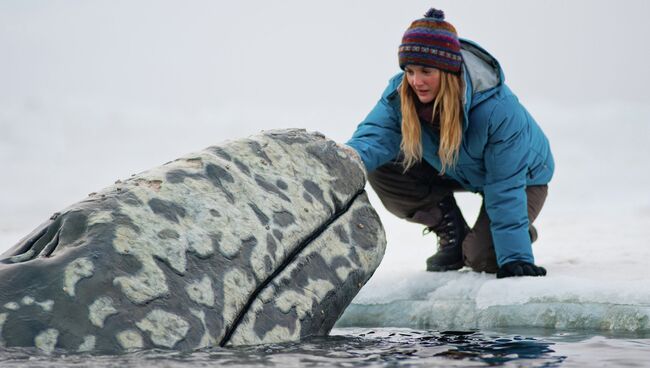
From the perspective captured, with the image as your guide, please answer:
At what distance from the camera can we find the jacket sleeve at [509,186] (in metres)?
4.31

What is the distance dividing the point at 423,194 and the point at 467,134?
0.78 metres

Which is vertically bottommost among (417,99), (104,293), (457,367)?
(457,367)

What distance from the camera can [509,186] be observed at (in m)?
4.37

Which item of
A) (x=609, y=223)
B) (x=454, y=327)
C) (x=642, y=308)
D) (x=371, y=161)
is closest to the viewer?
(x=642, y=308)

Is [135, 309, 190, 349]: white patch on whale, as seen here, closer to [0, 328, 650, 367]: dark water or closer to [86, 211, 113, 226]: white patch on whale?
[0, 328, 650, 367]: dark water

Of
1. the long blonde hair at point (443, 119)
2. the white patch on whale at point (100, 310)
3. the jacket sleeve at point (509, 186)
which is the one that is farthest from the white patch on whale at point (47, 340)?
Result: the jacket sleeve at point (509, 186)

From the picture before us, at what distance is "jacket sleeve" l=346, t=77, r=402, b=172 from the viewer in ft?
14.1

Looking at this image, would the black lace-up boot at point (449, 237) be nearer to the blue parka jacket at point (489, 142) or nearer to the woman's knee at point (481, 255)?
the woman's knee at point (481, 255)

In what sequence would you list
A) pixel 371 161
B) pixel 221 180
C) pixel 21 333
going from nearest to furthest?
pixel 21 333, pixel 221 180, pixel 371 161

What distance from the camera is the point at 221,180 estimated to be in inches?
Result: 131

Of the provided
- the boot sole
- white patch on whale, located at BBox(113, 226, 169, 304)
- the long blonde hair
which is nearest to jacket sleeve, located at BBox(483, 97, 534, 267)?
the long blonde hair

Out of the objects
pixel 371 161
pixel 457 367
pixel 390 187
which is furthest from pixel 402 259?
pixel 457 367

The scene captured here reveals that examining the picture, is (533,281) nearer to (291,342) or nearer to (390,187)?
(390,187)

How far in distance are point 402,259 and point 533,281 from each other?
1.72 metres
